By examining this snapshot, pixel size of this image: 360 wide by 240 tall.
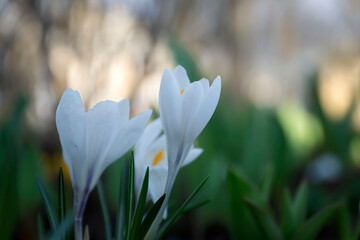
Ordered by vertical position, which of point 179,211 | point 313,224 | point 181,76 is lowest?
point 313,224

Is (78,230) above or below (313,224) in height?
above

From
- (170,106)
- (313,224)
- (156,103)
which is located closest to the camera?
(170,106)

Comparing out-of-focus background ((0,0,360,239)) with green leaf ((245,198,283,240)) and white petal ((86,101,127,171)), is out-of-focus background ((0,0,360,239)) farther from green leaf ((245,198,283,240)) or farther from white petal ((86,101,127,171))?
white petal ((86,101,127,171))

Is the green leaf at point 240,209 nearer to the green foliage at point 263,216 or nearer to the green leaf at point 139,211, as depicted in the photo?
the green foliage at point 263,216

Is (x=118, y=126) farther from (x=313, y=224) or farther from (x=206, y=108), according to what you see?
(x=313, y=224)

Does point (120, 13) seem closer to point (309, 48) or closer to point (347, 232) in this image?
point (347, 232)

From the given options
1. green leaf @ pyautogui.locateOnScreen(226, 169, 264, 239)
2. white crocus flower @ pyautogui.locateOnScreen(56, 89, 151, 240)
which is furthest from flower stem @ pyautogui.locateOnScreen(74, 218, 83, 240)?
green leaf @ pyautogui.locateOnScreen(226, 169, 264, 239)

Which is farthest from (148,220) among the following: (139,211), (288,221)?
(288,221)
